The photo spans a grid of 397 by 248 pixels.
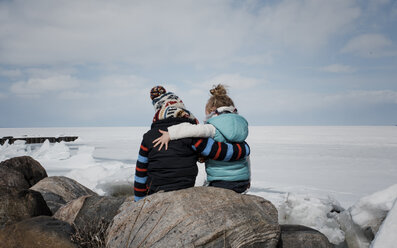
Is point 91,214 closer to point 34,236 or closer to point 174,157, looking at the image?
point 34,236

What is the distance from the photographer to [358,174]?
1093 centimetres

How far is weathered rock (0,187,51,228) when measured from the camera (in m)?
4.29

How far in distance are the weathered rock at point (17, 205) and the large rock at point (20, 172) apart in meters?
2.33

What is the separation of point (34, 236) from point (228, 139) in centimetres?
239

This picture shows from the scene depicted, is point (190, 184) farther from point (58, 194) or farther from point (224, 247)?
point (58, 194)

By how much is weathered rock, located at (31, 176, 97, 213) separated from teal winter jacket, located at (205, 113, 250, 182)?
337 cm

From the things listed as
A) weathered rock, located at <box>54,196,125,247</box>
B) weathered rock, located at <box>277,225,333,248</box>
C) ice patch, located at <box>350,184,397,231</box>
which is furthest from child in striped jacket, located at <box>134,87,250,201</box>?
ice patch, located at <box>350,184,397,231</box>

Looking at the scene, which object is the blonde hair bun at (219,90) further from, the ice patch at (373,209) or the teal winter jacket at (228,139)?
the ice patch at (373,209)

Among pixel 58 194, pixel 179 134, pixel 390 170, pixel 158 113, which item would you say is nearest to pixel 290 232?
pixel 179 134

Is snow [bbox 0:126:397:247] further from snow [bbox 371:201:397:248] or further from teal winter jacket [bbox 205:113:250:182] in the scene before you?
teal winter jacket [bbox 205:113:250:182]

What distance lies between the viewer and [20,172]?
695 centimetres

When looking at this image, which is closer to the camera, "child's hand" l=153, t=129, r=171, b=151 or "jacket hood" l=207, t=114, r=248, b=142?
"child's hand" l=153, t=129, r=171, b=151

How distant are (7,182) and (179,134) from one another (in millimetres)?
5017

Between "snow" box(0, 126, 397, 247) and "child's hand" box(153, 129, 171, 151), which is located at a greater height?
"child's hand" box(153, 129, 171, 151)
